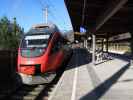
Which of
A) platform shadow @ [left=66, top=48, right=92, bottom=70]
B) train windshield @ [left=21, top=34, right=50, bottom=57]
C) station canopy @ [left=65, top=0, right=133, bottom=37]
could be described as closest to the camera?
station canopy @ [left=65, top=0, right=133, bottom=37]

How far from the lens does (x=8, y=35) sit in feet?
178

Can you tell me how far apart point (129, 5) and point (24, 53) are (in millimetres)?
6842

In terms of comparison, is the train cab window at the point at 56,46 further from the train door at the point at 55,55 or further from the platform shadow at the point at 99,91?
the platform shadow at the point at 99,91

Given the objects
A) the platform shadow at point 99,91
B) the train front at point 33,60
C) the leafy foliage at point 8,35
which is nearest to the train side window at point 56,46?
the train front at point 33,60

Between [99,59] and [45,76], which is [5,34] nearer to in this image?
[99,59]

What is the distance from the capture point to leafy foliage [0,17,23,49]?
4306cm

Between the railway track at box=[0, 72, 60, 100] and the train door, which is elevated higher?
the train door

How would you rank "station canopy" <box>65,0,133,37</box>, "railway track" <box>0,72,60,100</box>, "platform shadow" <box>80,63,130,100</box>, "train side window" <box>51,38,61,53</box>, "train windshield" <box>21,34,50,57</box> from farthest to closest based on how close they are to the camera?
"train side window" <box>51,38,61,53</box>, "train windshield" <box>21,34,50,57</box>, "station canopy" <box>65,0,133,37</box>, "railway track" <box>0,72,60,100</box>, "platform shadow" <box>80,63,130,100</box>

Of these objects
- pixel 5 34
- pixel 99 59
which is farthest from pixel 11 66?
pixel 5 34

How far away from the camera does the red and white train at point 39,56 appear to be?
17156 millimetres

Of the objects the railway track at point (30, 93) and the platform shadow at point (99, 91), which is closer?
the platform shadow at point (99, 91)

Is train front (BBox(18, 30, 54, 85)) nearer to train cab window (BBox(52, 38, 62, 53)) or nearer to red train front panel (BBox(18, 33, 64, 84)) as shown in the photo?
red train front panel (BBox(18, 33, 64, 84))

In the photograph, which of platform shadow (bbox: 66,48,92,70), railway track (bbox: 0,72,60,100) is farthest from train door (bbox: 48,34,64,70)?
platform shadow (bbox: 66,48,92,70)

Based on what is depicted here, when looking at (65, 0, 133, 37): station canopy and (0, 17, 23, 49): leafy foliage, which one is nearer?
(65, 0, 133, 37): station canopy
